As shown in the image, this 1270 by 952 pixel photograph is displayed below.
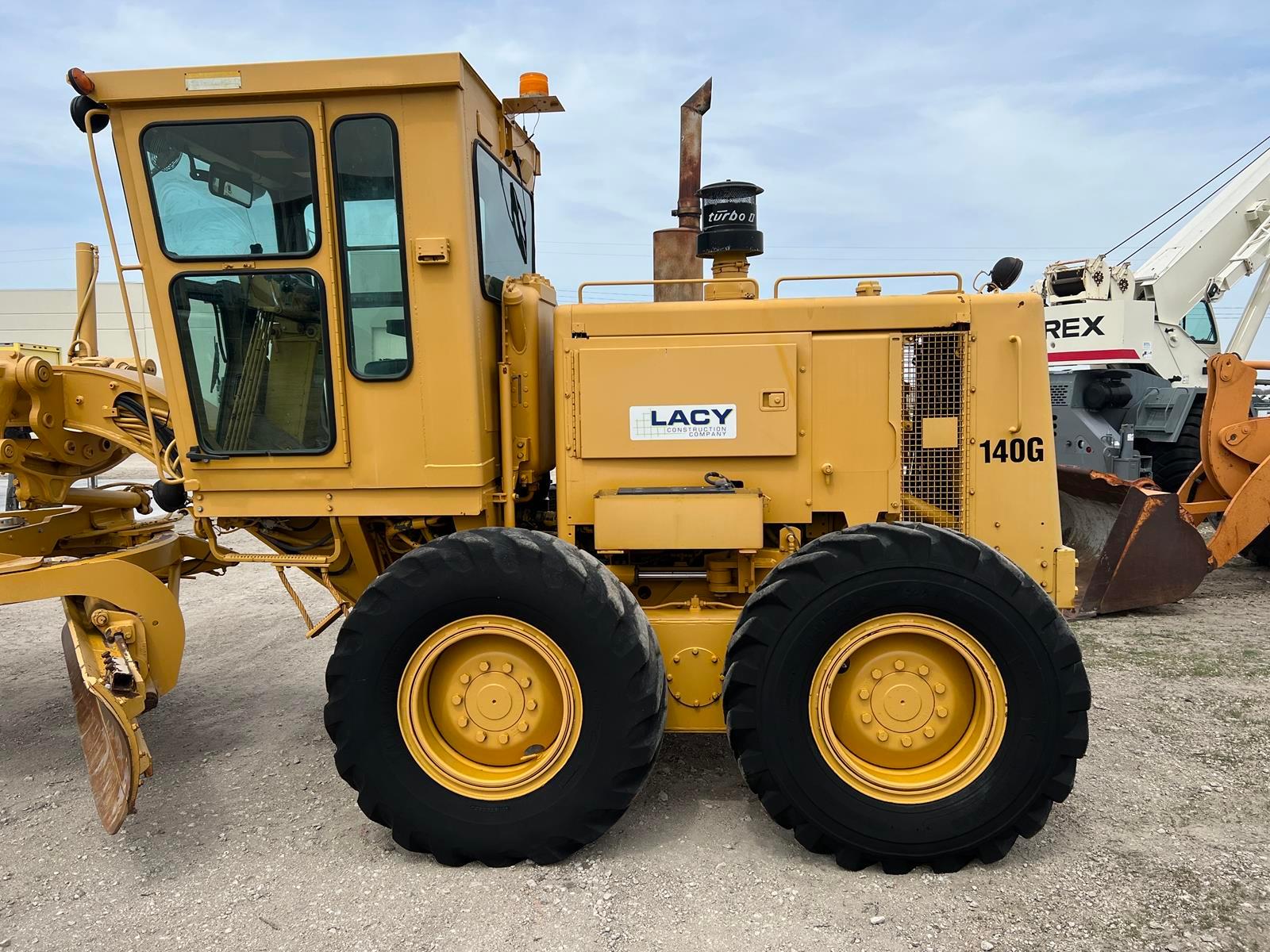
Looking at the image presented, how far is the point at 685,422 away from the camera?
3.56 m

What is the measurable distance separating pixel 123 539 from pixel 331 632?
2057mm

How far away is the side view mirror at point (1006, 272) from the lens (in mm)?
3676

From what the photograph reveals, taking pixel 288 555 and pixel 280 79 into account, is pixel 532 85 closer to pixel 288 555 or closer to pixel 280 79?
pixel 280 79

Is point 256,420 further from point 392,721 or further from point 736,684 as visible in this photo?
point 736,684

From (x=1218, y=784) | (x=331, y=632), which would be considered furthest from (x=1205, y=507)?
(x=331, y=632)

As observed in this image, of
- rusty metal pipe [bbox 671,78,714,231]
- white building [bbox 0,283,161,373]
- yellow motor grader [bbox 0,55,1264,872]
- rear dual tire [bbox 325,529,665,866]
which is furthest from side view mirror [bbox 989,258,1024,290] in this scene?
white building [bbox 0,283,161,373]

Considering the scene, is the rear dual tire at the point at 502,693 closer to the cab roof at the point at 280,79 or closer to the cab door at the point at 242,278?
the cab door at the point at 242,278

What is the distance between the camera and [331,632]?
262 inches

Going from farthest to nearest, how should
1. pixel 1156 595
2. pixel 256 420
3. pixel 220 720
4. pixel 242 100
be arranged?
pixel 1156 595
pixel 220 720
pixel 256 420
pixel 242 100

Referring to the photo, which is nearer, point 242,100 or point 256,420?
point 242,100

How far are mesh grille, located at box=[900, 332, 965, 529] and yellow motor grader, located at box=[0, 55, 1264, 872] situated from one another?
14 mm

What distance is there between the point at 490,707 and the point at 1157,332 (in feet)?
36.7

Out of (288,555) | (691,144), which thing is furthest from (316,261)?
(691,144)

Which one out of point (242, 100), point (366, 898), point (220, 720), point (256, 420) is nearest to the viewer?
point (366, 898)
